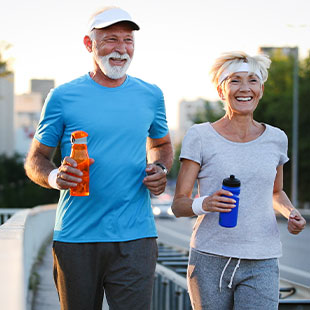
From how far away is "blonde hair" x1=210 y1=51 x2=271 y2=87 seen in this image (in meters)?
4.22

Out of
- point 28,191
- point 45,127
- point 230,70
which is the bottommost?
point 28,191

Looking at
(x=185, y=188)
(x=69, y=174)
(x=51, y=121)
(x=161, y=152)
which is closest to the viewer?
(x=69, y=174)

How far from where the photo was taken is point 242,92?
13.8ft

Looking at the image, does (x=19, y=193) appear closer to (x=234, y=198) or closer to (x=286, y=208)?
(x=286, y=208)

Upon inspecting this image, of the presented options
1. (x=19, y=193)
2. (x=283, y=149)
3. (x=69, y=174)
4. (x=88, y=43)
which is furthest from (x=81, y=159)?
(x=19, y=193)

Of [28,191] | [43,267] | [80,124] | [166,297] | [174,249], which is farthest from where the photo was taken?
[28,191]

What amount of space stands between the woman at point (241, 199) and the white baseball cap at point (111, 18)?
559mm

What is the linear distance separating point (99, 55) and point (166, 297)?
334cm

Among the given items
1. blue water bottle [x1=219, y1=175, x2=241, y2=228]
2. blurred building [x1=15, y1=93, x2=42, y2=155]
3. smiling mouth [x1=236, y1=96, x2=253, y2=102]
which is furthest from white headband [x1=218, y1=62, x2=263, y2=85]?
blurred building [x1=15, y1=93, x2=42, y2=155]

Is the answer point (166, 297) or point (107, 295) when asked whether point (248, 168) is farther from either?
point (166, 297)

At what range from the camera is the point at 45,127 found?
408cm

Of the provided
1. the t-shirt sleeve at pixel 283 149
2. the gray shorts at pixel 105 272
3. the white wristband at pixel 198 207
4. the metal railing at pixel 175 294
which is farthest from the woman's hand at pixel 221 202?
the metal railing at pixel 175 294

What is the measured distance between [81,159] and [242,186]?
84 cm

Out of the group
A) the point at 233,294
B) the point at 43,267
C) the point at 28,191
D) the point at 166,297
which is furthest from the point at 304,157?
the point at 233,294
